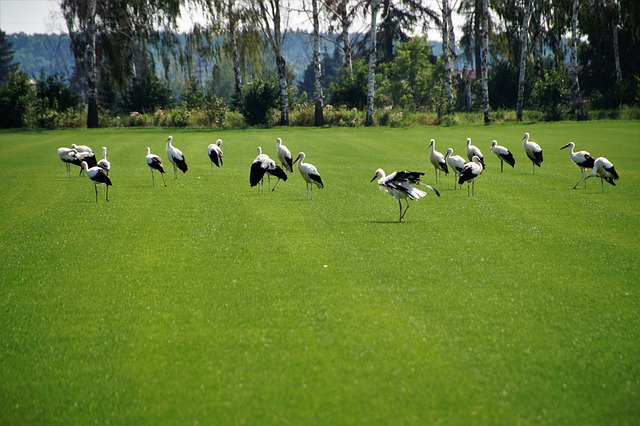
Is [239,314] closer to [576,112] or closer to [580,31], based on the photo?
[576,112]

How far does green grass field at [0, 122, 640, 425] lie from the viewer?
5816 mm

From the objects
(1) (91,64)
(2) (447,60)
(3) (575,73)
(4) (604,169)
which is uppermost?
(1) (91,64)

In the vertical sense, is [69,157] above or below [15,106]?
below

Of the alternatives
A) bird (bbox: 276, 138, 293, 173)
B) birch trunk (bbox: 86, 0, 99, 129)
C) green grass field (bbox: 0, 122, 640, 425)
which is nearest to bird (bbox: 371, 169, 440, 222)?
green grass field (bbox: 0, 122, 640, 425)

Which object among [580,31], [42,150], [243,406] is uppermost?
[580,31]

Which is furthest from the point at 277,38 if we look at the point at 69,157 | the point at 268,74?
the point at 69,157

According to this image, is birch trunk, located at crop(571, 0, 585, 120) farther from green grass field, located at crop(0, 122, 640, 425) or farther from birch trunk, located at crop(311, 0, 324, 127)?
green grass field, located at crop(0, 122, 640, 425)

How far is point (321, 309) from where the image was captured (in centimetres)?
802

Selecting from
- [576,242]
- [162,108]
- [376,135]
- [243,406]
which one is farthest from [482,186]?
[162,108]

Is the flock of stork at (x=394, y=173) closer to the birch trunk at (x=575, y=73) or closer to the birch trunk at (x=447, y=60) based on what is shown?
the birch trunk at (x=575, y=73)

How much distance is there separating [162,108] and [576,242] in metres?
46.6

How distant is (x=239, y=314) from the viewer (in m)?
7.91

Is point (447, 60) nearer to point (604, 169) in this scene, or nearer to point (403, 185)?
point (604, 169)

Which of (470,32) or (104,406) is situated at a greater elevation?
(470,32)
